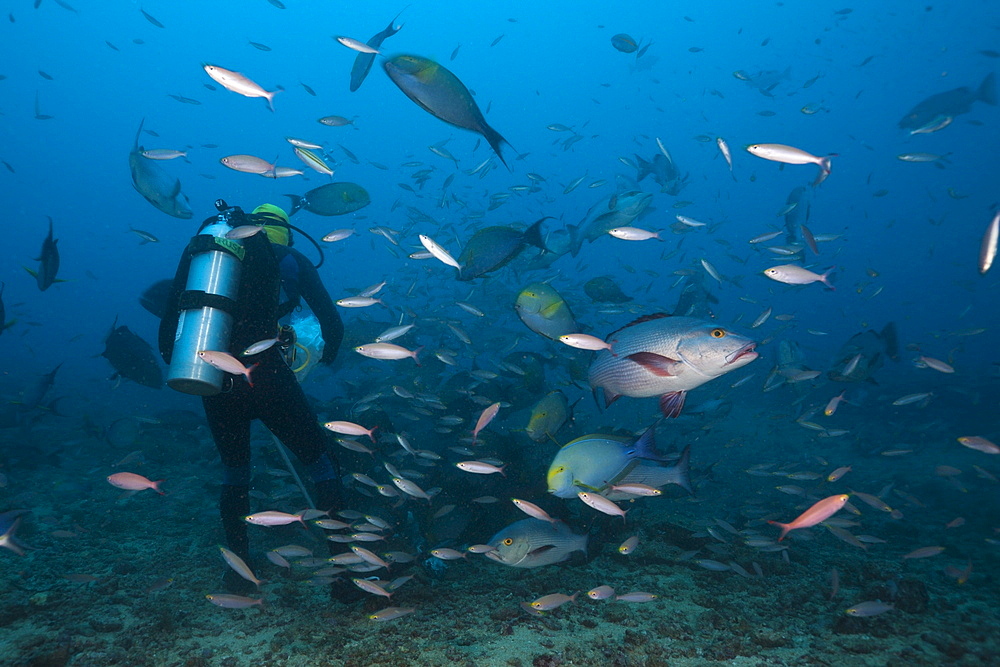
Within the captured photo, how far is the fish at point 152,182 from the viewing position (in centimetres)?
553

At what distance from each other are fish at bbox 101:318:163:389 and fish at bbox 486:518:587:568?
7068mm

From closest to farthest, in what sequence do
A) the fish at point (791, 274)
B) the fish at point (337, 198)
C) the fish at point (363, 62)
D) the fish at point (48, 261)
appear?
1. the fish at point (791, 274)
2. the fish at point (48, 261)
3. the fish at point (337, 198)
4. the fish at point (363, 62)

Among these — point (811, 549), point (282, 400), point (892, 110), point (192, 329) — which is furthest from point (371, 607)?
point (892, 110)

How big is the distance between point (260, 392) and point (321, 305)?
1072 mm

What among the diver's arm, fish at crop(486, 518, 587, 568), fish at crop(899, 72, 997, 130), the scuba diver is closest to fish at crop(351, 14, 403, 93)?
the scuba diver

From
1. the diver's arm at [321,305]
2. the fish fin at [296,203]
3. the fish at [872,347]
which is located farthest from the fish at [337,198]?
the fish at [872,347]

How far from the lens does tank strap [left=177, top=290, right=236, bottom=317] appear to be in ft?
11.1

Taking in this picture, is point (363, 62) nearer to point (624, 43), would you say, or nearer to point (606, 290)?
point (606, 290)

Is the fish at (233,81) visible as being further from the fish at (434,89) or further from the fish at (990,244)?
the fish at (990,244)

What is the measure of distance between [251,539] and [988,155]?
119 metres

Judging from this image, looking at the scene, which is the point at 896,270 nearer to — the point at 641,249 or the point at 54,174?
the point at 641,249

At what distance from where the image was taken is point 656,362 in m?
2.33

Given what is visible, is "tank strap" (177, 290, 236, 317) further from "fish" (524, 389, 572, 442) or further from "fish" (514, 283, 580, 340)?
"fish" (524, 389, 572, 442)

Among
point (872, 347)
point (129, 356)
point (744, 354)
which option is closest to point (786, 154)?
point (744, 354)
